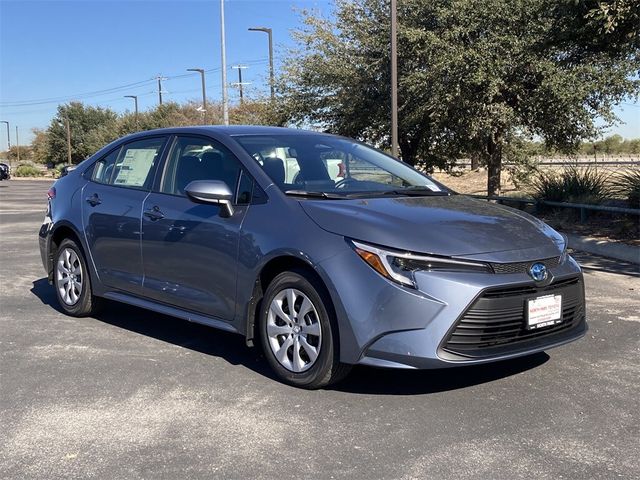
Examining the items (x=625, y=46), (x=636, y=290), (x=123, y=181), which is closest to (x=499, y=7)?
(x=625, y=46)

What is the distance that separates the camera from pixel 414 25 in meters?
16.2

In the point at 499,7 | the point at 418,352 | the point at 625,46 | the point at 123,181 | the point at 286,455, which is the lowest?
the point at 286,455

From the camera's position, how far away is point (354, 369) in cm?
454

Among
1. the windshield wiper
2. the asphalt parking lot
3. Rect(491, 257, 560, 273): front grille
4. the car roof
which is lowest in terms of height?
the asphalt parking lot

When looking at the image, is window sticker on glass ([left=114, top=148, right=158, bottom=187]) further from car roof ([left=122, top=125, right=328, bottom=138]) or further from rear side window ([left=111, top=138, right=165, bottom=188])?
car roof ([left=122, top=125, right=328, bottom=138])

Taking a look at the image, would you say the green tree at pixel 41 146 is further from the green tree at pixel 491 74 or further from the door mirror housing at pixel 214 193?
the door mirror housing at pixel 214 193

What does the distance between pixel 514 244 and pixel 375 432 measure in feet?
4.49

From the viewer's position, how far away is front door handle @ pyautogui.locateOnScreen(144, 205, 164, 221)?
4957 millimetres

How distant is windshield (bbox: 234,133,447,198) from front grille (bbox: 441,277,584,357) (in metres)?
1.27

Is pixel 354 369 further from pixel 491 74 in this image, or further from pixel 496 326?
pixel 491 74

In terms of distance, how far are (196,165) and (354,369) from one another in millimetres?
1939

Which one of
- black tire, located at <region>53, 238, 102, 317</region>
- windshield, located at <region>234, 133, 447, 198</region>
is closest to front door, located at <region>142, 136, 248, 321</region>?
windshield, located at <region>234, 133, 447, 198</region>

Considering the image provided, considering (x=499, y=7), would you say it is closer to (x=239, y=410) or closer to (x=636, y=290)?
(x=636, y=290)

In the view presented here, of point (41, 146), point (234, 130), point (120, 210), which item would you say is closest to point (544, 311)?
point (234, 130)
